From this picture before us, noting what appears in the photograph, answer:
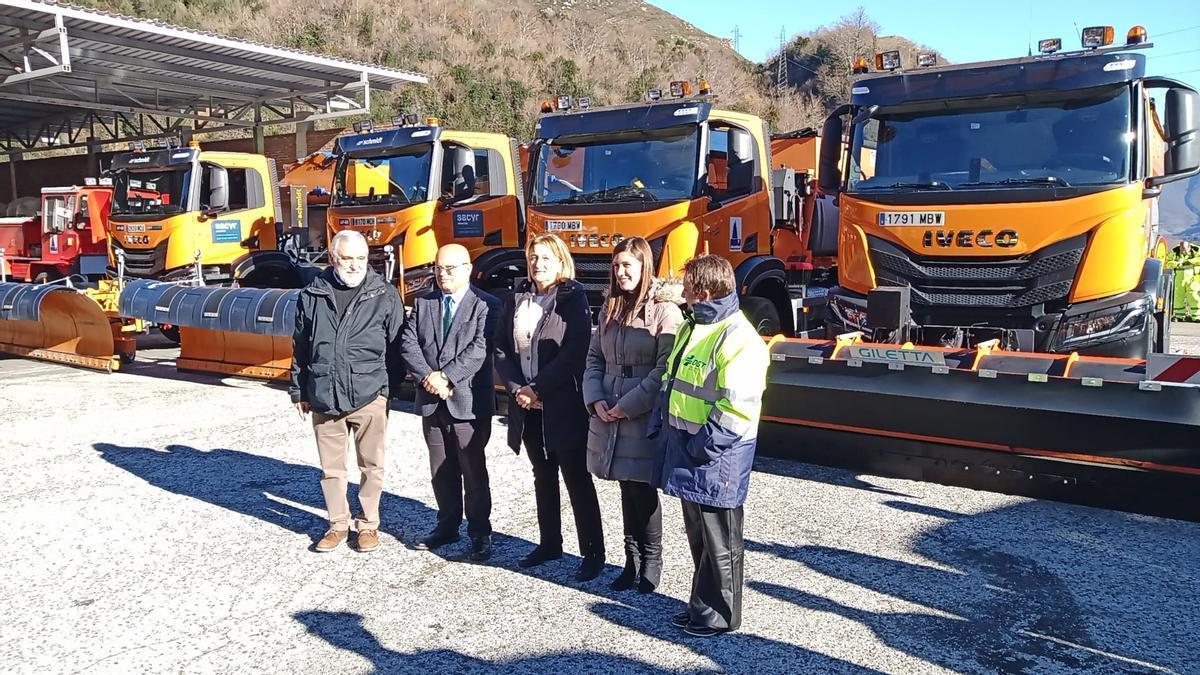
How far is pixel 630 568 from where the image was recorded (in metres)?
4.18

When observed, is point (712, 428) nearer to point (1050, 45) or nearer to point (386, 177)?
point (1050, 45)

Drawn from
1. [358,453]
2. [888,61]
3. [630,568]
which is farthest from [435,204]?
[630,568]

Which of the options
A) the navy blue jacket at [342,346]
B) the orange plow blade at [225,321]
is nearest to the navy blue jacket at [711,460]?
the navy blue jacket at [342,346]

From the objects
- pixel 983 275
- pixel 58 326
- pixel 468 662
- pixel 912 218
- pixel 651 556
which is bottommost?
pixel 468 662

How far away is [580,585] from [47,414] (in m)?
6.21

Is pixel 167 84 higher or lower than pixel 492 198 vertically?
higher

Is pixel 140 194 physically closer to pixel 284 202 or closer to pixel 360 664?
pixel 284 202

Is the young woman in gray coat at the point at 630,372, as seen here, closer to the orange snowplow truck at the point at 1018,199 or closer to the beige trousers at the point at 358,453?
the beige trousers at the point at 358,453

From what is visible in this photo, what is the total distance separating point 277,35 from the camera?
35.7m

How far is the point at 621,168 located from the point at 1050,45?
3.34 meters

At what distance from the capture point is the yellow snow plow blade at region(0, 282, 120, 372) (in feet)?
34.0

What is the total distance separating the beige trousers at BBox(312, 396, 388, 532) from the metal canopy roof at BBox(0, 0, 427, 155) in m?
12.1

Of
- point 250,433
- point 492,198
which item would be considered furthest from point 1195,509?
point 492,198

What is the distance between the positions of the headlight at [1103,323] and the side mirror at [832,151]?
1.78m
